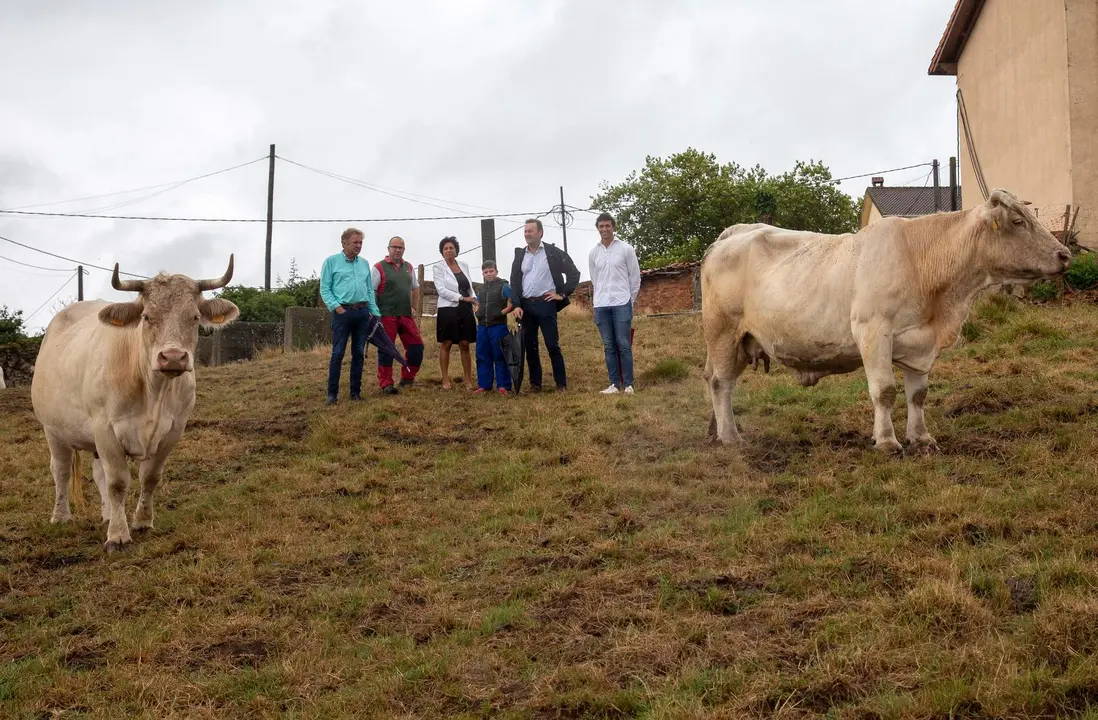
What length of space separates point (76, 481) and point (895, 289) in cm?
609

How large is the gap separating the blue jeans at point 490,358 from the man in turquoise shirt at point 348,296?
1273mm

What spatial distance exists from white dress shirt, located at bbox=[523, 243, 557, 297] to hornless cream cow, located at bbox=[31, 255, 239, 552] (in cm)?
473

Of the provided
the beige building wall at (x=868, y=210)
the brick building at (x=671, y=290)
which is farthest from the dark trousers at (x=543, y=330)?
the beige building wall at (x=868, y=210)

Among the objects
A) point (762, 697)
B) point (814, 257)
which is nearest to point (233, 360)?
point (814, 257)

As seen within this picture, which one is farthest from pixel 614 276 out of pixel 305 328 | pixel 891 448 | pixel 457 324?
pixel 305 328

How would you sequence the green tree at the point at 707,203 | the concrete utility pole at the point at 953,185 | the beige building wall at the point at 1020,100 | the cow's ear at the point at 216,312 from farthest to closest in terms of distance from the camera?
the green tree at the point at 707,203 < the concrete utility pole at the point at 953,185 < the beige building wall at the point at 1020,100 < the cow's ear at the point at 216,312

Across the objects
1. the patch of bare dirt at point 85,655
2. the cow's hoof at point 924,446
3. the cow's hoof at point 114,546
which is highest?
the cow's hoof at point 924,446

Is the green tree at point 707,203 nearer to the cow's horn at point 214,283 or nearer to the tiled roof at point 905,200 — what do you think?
the tiled roof at point 905,200

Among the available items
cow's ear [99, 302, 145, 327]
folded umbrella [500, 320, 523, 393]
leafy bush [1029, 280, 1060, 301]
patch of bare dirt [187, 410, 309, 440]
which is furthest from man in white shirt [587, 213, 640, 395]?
leafy bush [1029, 280, 1060, 301]

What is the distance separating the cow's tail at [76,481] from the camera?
719cm

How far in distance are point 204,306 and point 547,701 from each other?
4.02 metres

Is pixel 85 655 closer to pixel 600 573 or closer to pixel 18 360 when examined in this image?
pixel 600 573

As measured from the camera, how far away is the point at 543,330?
10875mm

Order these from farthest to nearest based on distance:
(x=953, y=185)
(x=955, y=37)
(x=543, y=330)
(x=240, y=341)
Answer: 1. (x=953, y=185)
2. (x=240, y=341)
3. (x=955, y=37)
4. (x=543, y=330)
